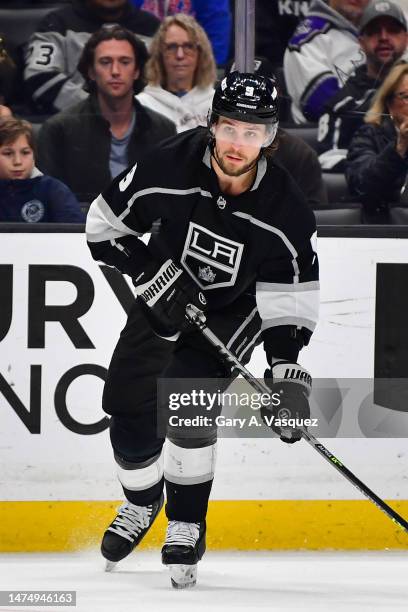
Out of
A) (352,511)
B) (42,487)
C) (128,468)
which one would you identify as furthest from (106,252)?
(352,511)

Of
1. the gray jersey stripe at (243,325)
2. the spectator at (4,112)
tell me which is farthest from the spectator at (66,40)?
the gray jersey stripe at (243,325)

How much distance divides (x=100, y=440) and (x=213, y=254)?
0.80 m

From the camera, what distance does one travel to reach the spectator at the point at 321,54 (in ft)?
12.2

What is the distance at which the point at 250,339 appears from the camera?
9.98 feet

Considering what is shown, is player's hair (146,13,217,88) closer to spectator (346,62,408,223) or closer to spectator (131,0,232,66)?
spectator (131,0,232,66)

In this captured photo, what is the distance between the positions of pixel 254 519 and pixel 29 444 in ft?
2.22

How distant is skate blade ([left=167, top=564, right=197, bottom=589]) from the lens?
9.64ft

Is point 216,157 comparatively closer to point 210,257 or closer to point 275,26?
point 210,257

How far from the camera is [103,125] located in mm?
3580

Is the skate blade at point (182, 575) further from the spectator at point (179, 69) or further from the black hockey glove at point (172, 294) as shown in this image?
the spectator at point (179, 69)

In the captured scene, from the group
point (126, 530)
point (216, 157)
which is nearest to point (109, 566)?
point (126, 530)

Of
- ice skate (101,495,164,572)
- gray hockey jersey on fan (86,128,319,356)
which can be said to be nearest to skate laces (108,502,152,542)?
ice skate (101,495,164,572)

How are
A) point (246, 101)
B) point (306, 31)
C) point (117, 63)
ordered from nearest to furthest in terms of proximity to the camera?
point (246, 101)
point (117, 63)
point (306, 31)

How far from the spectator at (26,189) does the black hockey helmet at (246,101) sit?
29.9 inches
